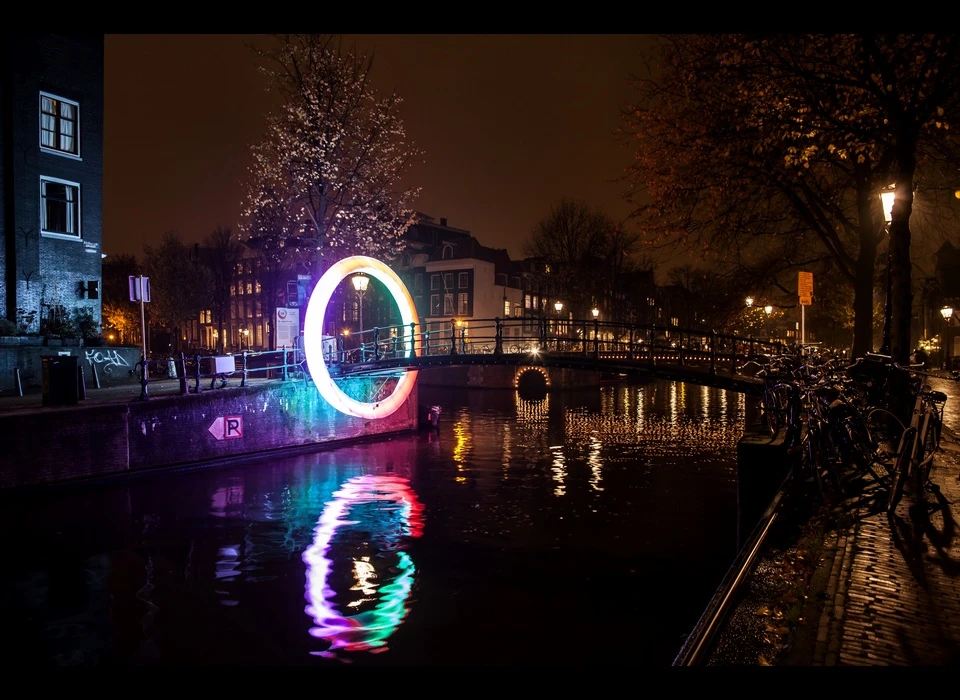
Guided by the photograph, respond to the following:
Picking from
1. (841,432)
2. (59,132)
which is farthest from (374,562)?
(59,132)

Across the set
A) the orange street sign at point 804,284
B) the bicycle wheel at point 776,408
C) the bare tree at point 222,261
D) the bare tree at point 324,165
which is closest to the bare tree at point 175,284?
the bare tree at point 222,261

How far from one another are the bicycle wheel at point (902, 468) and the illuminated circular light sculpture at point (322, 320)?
14098 millimetres

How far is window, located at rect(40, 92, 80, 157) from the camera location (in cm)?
2084

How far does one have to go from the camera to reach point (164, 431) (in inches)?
647

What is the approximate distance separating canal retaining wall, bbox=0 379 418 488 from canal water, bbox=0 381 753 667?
49 cm

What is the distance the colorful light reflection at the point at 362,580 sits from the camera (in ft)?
26.1

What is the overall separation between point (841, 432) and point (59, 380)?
1465 cm

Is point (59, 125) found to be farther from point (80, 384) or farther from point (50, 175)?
point (80, 384)

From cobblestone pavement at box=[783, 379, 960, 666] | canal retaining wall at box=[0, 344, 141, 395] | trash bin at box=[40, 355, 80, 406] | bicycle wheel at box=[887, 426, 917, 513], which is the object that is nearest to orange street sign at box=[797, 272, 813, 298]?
bicycle wheel at box=[887, 426, 917, 513]

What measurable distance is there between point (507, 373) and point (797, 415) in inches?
1435

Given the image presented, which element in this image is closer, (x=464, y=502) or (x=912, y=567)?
(x=912, y=567)

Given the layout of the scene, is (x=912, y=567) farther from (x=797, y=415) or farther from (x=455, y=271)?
(x=455, y=271)

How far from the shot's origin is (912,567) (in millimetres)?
5336

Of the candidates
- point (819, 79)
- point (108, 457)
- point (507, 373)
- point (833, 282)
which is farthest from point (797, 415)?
point (507, 373)
